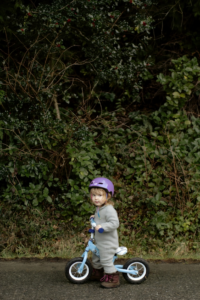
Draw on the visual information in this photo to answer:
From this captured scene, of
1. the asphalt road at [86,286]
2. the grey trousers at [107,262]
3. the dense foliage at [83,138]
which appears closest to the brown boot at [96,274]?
the asphalt road at [86,286]

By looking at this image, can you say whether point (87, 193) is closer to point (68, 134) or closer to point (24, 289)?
point (68, 134)

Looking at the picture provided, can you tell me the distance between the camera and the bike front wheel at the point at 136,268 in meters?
3.58

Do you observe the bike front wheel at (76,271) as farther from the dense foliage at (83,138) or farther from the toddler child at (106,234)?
the dense foliage at (83,138)

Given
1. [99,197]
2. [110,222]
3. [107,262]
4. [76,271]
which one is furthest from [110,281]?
[99,197]

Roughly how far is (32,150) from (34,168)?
366 mm

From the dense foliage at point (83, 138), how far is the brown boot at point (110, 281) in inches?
59.4

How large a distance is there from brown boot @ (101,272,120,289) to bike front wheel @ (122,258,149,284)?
0.13 metres

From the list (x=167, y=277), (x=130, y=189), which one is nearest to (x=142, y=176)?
(x=130, y=189)

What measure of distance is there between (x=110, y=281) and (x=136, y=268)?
0.98 ft

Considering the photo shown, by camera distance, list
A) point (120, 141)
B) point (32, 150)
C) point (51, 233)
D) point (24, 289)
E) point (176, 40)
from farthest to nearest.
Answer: point (176, 40) → point (120, 141) → point (32, 150) → point (51, 233) → point (24, 289)

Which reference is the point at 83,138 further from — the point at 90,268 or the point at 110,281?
the point at 110,281

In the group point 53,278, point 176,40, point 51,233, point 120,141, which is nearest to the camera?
point 53,278

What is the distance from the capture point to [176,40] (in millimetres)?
6715

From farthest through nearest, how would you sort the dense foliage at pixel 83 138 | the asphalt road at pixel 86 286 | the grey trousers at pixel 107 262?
the dense foliage at pixel 83 138 < the grey trousers at pixel 107 262 < the asphalt road at pixel 86 286
